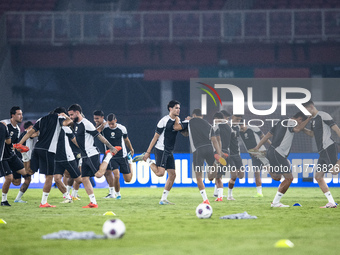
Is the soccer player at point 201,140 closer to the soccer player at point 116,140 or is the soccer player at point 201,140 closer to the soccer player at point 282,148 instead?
the soccer player at point 282,148

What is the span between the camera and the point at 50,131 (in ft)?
42.3

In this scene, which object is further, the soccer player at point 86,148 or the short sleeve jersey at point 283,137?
the short sleeve jersey at point 283,137

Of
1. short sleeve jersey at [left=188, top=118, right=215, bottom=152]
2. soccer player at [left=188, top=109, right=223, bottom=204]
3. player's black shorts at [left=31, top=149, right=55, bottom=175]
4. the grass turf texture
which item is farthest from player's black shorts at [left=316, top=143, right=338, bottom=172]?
player's black shorts at [left=31, top=149, right=55, bottom=175]

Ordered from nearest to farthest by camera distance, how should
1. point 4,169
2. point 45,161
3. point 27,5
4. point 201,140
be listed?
1. point 45,161
2. point 201,140
3. point 4,169
4. point 27,5

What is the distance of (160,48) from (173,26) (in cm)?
118

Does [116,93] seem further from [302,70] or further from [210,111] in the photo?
[302,70]

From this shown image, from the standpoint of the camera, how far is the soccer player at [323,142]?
39.7ft

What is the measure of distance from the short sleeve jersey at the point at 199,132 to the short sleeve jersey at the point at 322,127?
2142 millimetres

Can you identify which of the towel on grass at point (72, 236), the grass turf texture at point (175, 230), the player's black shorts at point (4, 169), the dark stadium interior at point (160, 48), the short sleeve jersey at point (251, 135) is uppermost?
the dark stadium interior at point (160, 48)

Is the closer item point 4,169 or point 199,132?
point 199,132

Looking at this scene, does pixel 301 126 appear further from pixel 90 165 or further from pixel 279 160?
pixel 90 165

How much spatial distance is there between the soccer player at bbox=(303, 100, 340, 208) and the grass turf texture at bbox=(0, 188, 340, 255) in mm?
513

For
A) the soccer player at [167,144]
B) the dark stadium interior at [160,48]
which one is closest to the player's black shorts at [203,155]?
the soccer player at [167,144]

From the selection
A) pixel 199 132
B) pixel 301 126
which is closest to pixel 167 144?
pixel 199 132
